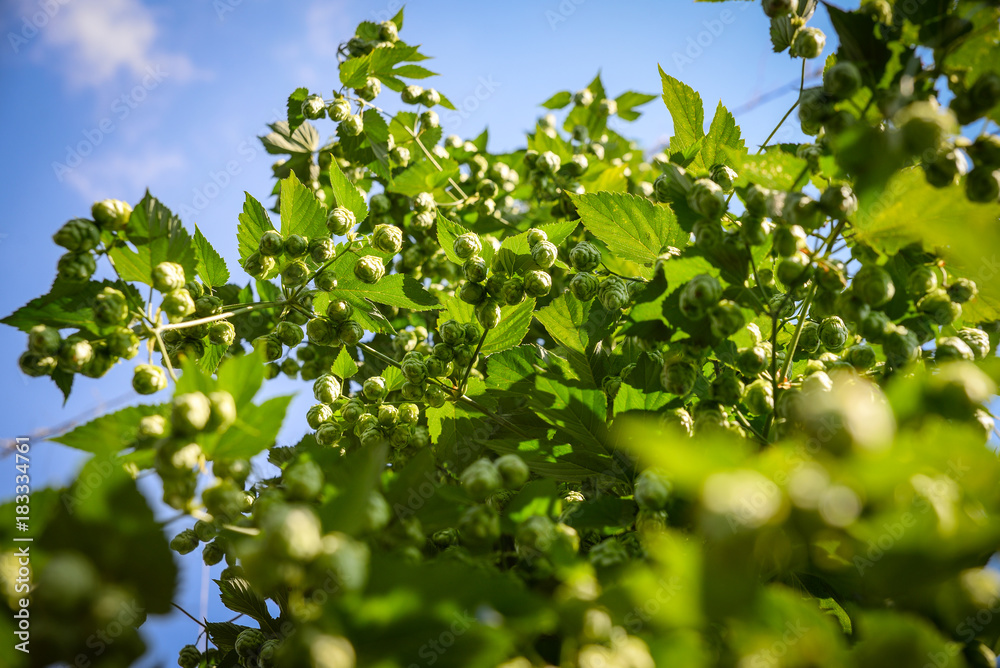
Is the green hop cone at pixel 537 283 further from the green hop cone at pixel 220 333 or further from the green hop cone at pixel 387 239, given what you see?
the green hop cone at pixel 220 333

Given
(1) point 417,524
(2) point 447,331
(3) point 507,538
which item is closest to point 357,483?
(1) point 417,524

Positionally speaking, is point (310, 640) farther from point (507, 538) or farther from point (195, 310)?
point (195, 310)

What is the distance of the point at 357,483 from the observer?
35.6 inches

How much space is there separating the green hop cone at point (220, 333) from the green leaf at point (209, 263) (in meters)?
0.15

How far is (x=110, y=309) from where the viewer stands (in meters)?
1.31

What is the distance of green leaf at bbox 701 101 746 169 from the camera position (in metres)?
1.84

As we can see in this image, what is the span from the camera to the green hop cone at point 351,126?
2.70 metres

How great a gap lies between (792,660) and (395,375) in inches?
62.2

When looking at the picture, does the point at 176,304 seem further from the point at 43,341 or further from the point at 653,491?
the point at 653,491

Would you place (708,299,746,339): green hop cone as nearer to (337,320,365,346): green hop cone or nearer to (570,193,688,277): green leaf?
(570,193,688,277): green leaf

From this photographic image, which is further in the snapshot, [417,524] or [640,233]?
[640,233]

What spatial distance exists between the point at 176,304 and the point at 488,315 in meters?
0.85

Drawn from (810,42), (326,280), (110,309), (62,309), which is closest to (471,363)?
(326,280)

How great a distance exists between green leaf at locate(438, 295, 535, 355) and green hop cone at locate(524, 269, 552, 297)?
3cm
